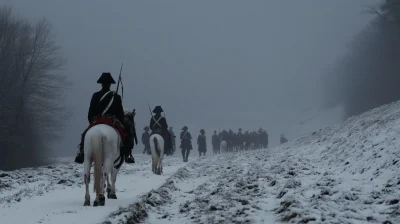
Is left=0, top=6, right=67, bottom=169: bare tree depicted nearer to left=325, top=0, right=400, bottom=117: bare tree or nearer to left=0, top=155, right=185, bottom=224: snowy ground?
left=0, top=155, right=185, bottom=224: snowy ground

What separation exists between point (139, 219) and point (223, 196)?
222 centimetres

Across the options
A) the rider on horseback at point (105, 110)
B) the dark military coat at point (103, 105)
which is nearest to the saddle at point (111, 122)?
the rider on horseback at point (105, 110)

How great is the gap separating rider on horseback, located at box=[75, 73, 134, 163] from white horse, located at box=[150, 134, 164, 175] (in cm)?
787

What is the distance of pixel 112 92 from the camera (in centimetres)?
886

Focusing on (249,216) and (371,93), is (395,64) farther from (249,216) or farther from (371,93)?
(249,216)

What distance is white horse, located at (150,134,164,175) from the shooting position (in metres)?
16.8

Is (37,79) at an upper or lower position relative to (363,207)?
upper

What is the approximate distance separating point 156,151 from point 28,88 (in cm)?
2275

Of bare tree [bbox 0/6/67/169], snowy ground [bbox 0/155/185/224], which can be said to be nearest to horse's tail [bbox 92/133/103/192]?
snowy ground [bbox 0/155/185/224]

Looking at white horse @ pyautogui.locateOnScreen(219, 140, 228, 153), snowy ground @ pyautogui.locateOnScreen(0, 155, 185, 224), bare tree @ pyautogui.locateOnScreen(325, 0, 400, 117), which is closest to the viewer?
snowy ground @ pyautogui.locateOnScreen(0, 155, 185, 224)

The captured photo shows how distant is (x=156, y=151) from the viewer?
17.0 m

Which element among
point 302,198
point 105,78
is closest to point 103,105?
point 105,78

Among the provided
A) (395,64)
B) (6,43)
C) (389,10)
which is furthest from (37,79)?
(395,64)

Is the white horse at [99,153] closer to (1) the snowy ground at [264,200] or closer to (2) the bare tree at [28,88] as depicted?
(1) the snowy ground at [264,200]
